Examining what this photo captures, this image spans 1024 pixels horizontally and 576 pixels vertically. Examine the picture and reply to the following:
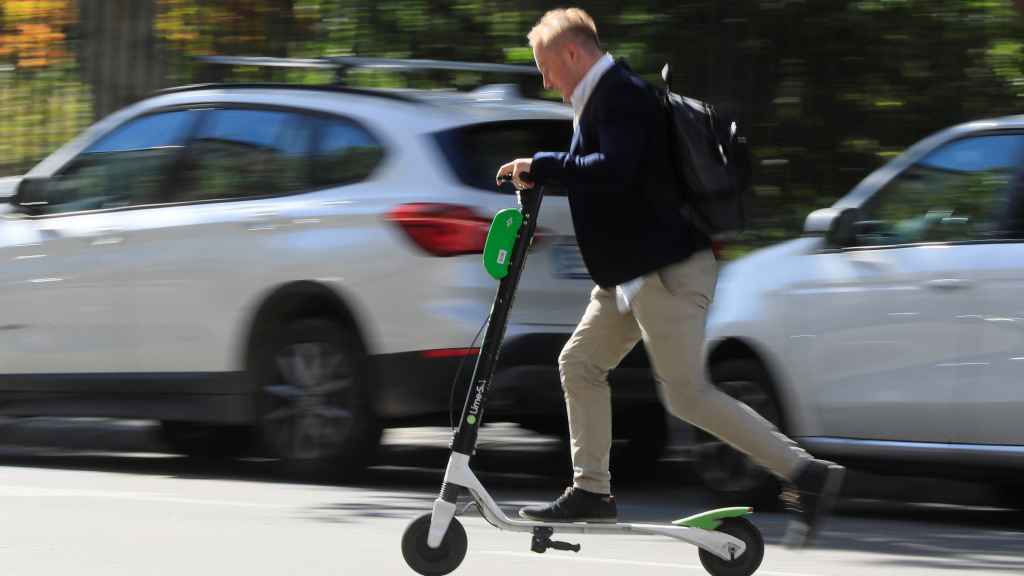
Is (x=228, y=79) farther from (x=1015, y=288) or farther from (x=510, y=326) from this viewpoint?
(x=1015, y=288)

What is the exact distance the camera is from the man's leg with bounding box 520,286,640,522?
5676 mm

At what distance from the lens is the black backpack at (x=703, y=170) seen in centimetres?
548

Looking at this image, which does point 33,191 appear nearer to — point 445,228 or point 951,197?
point 445,228

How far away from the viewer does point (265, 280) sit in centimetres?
843

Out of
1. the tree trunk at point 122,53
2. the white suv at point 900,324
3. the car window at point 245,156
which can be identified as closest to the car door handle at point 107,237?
the car window at point 245,156

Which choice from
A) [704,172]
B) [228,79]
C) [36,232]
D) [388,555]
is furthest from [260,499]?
[228,79]

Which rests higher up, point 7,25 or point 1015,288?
point 1015,288

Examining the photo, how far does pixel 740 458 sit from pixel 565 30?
8.72 feet

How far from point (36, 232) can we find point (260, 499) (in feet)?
7.48

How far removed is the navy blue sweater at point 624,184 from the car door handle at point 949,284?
1860 mm

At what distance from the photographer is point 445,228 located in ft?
25.7

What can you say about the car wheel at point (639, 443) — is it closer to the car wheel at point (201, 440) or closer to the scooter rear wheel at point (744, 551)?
the car wheel at point (201, 440)

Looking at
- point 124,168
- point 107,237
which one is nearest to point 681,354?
point 107,237

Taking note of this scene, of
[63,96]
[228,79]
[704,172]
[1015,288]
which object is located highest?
[704,172]
